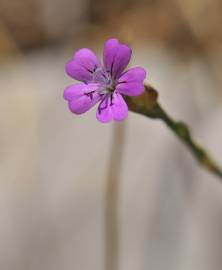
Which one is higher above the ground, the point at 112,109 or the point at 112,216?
the point at 112,216

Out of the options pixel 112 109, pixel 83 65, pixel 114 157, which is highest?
pixel 114 157

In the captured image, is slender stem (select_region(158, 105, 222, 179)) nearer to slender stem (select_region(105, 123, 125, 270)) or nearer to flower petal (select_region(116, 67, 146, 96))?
flower petal (select_region(116, 67, 146, 96))

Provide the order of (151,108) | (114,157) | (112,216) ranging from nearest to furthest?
(151,108) < (112,216) < (114,157)

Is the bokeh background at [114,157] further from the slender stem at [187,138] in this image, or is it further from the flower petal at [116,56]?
the flower petal at [116,56]

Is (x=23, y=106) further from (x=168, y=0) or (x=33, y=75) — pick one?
(x=168, y=0)

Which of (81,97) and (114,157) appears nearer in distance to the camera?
(81,97)

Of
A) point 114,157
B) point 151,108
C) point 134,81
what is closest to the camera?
point 134,81

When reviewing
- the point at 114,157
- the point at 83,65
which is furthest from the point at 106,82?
the point at 114,157

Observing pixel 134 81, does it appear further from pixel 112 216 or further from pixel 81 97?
pixel 112 216
